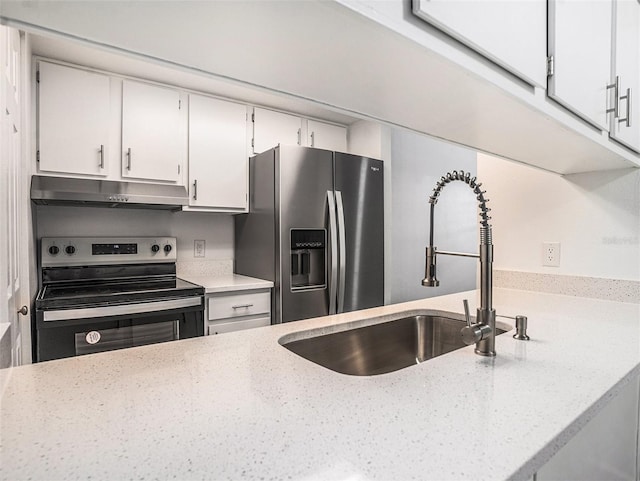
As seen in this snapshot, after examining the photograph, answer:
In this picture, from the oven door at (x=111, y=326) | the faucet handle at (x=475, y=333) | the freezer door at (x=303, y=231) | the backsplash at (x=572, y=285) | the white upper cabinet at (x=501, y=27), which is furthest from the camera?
the freezer door at (x=303, y=231)

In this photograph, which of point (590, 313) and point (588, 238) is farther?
point (588, 238)

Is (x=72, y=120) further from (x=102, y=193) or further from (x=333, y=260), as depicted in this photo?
(x=333, y=260)

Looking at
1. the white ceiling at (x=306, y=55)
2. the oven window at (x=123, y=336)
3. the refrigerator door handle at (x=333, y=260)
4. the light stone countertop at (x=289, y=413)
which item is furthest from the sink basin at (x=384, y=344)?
the oven window at (x=123, y=336)

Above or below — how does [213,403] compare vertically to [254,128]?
below

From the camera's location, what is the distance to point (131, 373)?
77 cm

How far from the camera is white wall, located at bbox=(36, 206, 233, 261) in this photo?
2.29 metres

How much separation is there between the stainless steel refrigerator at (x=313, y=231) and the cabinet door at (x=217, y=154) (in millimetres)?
109

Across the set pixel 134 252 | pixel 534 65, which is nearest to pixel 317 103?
pixel 534 65

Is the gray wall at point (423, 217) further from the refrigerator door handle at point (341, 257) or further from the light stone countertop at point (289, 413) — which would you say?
the light stone countertop at point (289, 413)

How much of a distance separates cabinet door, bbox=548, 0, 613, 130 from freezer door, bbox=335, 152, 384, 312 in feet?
5.28

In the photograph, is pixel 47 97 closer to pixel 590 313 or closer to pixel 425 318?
pixel 425 318

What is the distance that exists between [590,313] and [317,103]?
4.30 ft

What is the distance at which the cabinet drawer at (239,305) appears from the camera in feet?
7.33

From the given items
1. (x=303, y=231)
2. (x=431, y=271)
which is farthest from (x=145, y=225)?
(x=431, y=271)
